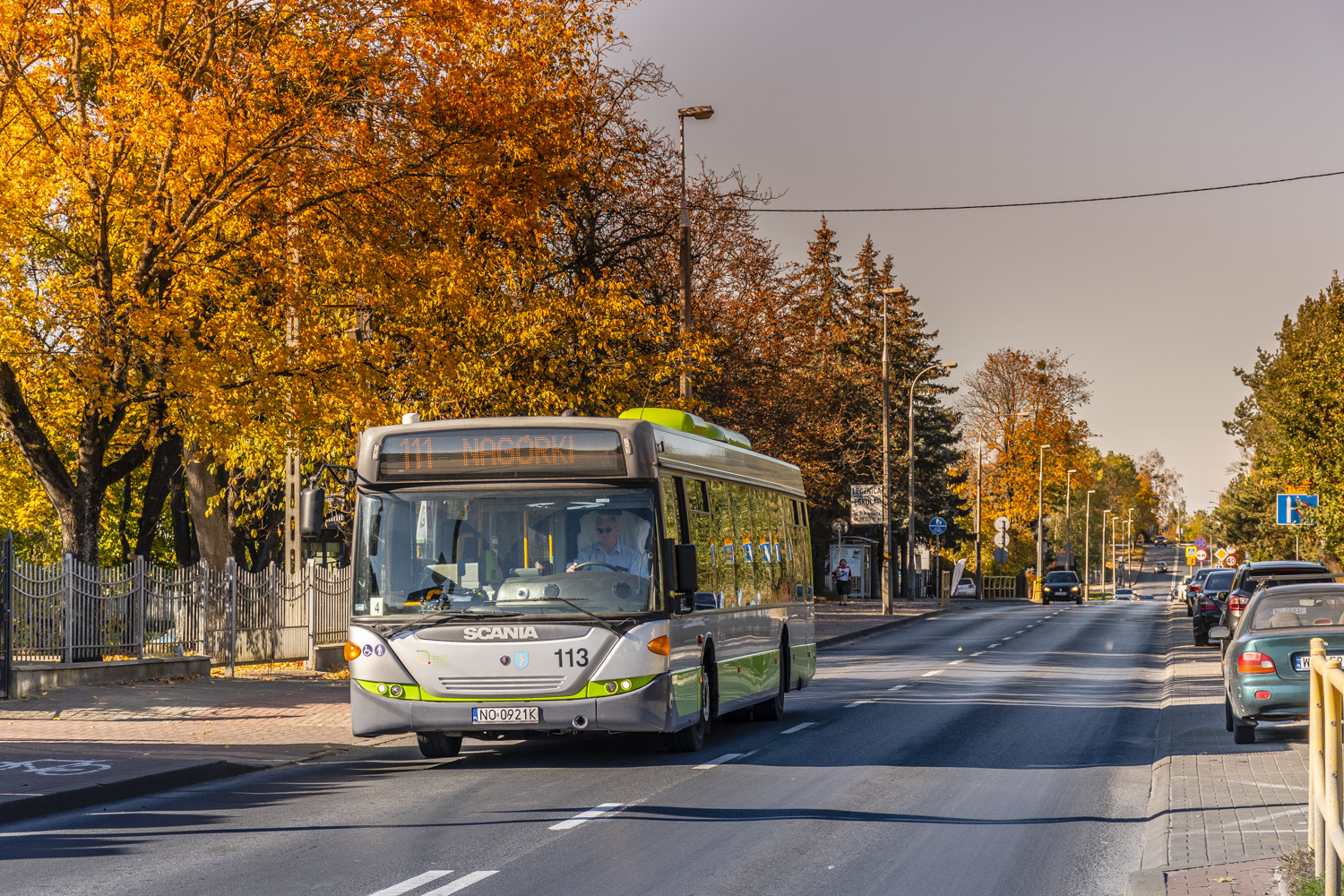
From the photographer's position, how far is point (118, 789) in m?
11.4

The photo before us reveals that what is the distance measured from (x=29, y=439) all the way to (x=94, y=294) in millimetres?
2572

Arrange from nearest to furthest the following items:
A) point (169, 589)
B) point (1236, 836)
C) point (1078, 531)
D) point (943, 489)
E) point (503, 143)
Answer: point (1236, 836) < point (169, 589) < point (503, 143) < point (943, 489) < point (1078, 531)

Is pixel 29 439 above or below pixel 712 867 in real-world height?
above

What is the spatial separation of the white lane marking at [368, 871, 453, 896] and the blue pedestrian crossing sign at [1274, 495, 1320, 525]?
30.3 m

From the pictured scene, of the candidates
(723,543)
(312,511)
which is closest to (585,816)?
(312,511)

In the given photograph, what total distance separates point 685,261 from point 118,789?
1751cm


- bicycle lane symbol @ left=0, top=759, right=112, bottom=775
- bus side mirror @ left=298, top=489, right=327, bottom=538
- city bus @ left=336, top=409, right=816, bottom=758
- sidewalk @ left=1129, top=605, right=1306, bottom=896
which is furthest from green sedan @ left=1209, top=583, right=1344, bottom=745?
bicycle lane symbol @ left=0, top=759, right=112, bottom=775

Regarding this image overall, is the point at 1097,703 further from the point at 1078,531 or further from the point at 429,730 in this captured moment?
the point at 1078,531

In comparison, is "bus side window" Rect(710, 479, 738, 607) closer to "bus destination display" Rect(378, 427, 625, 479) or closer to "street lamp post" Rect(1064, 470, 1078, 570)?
"bus destination display" Rect(378, 427, 625, 479)

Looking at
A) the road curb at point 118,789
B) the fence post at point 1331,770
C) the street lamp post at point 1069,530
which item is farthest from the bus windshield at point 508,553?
the street lamp post at point 1069,530

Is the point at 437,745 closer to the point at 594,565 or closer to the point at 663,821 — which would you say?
the point at 594,565

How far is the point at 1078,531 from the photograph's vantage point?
121938 mm

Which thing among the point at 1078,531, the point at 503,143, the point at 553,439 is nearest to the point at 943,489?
the point at 1078,531

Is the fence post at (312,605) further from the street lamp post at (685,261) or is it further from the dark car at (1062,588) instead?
the dark car at (1062,588)
